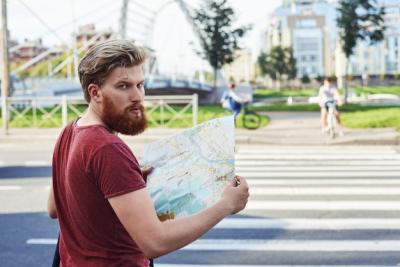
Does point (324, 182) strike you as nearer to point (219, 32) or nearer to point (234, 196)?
point (234, 196)

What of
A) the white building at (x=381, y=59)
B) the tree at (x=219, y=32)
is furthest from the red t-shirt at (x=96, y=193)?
the white building at (x=381, y=59)

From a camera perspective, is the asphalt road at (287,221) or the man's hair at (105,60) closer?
the man's hair at (105,60)

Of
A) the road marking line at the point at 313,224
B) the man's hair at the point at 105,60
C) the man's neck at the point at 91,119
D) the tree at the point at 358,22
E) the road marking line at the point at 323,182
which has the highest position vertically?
the tree at the point at 358,22

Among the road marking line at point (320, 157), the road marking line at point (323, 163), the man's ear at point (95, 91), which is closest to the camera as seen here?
the man's ear at point (95, 91)

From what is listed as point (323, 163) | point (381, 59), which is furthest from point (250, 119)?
point (381, 59)

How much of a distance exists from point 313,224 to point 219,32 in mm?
33553

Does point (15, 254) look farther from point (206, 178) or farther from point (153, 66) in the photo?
point (153, 66)

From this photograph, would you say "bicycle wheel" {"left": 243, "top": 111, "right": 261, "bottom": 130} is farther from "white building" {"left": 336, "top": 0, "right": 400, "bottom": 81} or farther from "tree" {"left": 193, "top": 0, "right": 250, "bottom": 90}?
"white building" {"left": 336, "top": 0, "right": 400, "bottom": 81}

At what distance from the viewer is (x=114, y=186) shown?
2.05 meters

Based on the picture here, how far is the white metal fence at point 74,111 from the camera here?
61.7 ft

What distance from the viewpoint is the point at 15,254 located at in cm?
599

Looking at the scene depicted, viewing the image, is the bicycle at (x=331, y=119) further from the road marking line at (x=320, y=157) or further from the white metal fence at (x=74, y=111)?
the white metal fence at (x=74, y=111)

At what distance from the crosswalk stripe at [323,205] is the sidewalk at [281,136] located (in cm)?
679

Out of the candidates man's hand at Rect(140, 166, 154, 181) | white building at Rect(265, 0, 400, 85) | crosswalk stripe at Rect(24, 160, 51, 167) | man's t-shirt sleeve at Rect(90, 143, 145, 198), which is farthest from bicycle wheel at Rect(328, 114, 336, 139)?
white building at Rect(265, 0, 400, 85)
